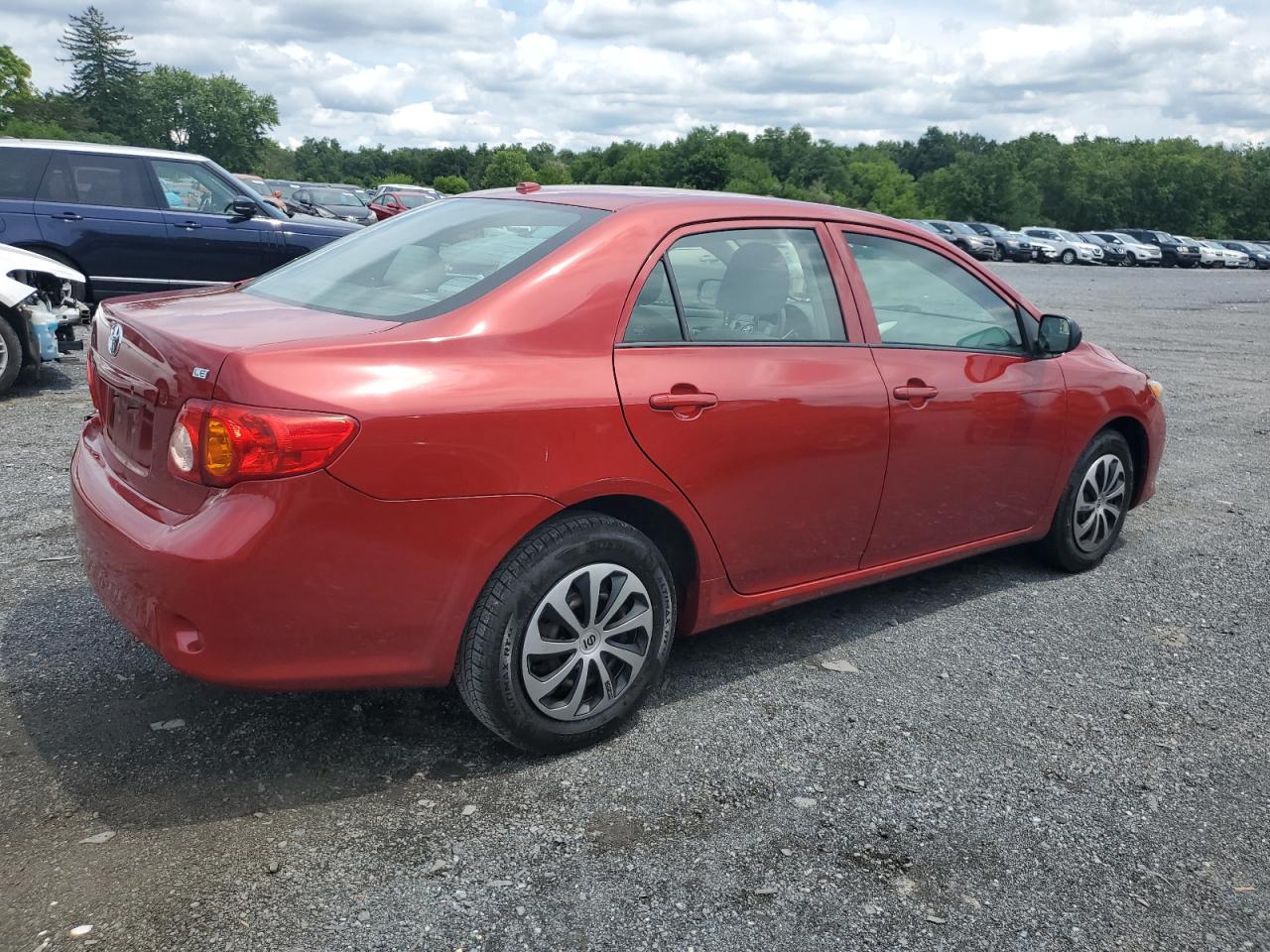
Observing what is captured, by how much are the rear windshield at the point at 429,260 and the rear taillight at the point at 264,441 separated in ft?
1.68

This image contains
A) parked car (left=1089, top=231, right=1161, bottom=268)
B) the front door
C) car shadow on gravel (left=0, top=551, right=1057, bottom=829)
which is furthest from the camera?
parked car (left=1089, top=231, right=1161, bottom=268)

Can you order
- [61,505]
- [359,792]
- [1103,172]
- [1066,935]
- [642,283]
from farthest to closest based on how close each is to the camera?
[1103,172] < [61,505] < [642,283] < [359,792] < [1066,935]

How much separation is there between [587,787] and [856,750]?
2.82ft

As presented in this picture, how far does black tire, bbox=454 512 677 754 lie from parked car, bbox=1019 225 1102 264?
51.0 meters

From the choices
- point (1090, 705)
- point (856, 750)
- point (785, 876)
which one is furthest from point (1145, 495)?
point (785, 876)

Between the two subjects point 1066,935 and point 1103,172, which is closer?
point 1066,935

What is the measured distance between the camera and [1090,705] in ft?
12.8

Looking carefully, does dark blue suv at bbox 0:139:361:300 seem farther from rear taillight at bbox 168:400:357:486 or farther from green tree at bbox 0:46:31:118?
green tree at bbox 0:46:31:118

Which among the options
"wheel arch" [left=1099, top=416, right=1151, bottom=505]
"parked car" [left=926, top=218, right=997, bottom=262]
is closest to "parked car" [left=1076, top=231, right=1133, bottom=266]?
"parked car" [left=926, top=218, right=997, bottom=262]

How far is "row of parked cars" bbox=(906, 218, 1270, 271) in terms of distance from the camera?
47688 millimetres

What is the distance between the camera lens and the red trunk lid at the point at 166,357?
2.94 m

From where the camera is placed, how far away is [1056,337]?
475 centimetres

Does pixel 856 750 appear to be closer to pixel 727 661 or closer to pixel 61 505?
pixel 727 661

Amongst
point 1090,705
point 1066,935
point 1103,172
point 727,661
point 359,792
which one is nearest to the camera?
point 1066,935
